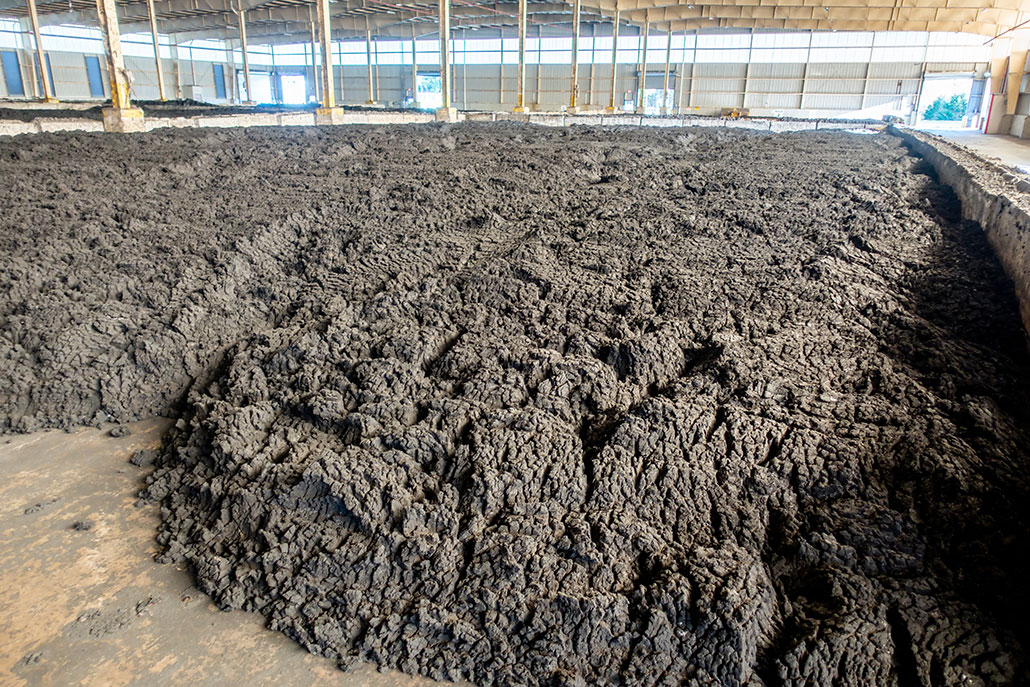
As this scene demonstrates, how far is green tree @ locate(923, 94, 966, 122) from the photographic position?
126 feet

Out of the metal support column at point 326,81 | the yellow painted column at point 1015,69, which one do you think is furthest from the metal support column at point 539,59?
the metal support column at point 326,81

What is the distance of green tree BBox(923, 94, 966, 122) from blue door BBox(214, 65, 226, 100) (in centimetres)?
4269

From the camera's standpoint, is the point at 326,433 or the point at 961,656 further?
the point at 326,433

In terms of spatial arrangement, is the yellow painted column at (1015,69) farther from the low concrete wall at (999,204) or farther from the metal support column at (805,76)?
the low concrete wall at (999,204)

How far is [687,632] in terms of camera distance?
2639mm

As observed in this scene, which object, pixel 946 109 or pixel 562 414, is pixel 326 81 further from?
pixel 946 109

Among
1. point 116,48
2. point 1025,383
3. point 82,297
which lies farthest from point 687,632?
point 116,48

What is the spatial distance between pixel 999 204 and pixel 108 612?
7.41 m

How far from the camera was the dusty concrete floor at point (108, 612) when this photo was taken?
8.67ft

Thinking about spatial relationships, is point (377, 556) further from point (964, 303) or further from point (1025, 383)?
point (964, 303)

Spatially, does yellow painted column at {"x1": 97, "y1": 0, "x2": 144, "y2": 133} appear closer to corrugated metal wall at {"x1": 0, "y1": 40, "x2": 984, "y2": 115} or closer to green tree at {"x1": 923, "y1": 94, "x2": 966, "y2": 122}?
corrugated metal wall at {"x1": 0, "y1": 40, "x2": 984, "y2": 115}

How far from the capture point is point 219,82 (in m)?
46.4

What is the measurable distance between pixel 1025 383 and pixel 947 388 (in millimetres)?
592

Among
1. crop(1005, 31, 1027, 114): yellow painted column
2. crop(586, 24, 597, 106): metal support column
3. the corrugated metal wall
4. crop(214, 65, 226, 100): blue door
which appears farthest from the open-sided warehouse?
crop(214, 65, 226, 100): blue door
